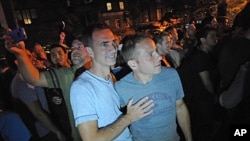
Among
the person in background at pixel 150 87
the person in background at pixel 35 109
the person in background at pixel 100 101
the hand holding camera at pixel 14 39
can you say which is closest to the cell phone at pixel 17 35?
the hand holding camera at pixel 14 39

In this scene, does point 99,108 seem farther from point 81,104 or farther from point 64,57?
point 64,57

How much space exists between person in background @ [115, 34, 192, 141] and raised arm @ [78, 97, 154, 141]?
1.05ft

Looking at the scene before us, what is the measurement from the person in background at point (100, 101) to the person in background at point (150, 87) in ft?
0.67

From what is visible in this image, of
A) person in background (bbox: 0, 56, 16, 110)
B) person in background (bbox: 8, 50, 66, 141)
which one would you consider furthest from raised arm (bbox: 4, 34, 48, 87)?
person in background (bbox: 0, 56, 16, 110)

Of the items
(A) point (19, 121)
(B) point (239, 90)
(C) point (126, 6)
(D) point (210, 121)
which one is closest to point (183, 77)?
(D) point (210, 121)

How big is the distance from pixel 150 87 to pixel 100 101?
64 centimetres

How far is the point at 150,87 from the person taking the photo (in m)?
2.60

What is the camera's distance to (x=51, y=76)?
2.99 m

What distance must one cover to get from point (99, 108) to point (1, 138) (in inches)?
53.5

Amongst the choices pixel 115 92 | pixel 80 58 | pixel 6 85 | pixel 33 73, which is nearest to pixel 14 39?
pixel 33 73

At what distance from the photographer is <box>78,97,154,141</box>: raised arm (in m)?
2.03

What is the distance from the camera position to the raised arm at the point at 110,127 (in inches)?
79.9

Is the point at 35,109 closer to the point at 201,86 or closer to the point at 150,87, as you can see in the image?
the point at 150,87

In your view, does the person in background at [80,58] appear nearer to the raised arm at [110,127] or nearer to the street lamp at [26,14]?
the raised arm at [110,127]
